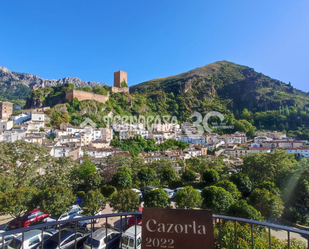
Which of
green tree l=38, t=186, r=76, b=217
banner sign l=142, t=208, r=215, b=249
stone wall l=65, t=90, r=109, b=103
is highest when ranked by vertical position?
stone wall l=65, t=90, r=109, b=103

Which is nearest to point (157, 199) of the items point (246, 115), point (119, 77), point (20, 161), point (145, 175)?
point (145, 175)

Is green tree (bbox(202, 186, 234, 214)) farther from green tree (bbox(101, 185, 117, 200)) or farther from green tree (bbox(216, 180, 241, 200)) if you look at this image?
green tree (bbox(101, 185, 117, 200))

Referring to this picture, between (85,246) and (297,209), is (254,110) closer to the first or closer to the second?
(297,209)

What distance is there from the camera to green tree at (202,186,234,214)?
11.5m

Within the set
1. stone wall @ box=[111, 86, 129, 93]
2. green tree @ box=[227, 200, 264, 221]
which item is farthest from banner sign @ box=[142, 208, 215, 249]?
stone wall @ box=[111, 86, 129, 93]

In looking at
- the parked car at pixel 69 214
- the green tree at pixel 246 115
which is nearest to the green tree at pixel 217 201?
the parked car at pixel 69 214

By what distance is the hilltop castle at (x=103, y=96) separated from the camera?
1768 inches

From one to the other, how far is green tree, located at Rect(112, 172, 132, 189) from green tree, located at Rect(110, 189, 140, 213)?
5.33 m

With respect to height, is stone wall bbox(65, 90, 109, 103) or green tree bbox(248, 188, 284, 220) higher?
stone wall bbox(65, 90, 109, 103)

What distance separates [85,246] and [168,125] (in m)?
48.0

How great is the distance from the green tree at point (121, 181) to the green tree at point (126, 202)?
17.5 feet

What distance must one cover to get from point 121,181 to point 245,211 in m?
10.2

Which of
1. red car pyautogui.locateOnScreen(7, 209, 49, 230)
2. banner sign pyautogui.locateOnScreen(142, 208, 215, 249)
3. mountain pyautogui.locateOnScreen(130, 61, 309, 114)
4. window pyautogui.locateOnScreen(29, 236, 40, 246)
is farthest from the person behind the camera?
mountain pyautogui.locateOnScreen(130, 61, 309, 114)

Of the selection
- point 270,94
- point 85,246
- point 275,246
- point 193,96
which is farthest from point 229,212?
point 270,94
